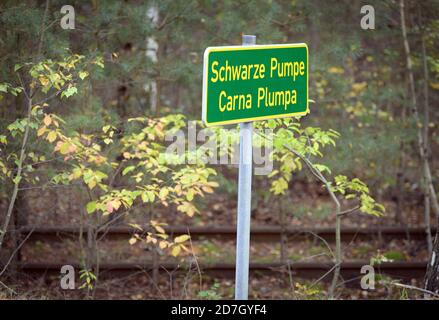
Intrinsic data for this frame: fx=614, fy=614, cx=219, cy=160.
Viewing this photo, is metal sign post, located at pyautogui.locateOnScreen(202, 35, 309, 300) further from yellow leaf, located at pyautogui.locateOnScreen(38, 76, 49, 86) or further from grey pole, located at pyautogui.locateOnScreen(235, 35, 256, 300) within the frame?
yellow leaf, located at pyautogui.locateOnScreen(38, 76, 49, 86)

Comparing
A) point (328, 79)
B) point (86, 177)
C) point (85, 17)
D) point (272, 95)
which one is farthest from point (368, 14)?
point (272, 95)

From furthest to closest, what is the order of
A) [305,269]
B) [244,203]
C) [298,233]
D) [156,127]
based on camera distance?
[298,233], [305,269], [156,127], [244,203]

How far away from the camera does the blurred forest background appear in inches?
254

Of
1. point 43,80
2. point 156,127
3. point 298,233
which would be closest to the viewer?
point 43,80

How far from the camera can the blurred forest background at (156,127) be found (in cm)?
645

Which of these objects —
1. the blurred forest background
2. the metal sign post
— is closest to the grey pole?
the metal sign post

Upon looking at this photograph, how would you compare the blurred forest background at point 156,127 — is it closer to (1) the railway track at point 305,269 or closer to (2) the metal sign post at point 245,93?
(1) the railway track at point 305,269

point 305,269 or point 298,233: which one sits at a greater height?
point 298,233

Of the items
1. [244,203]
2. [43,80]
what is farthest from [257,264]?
[244,203]

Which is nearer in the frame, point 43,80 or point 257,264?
point 43,80

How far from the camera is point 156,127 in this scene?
657 centimetres

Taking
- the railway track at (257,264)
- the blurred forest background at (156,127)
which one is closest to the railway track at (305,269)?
the railway track at (257,264)

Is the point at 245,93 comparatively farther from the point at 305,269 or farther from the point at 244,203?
the point at 305,269
